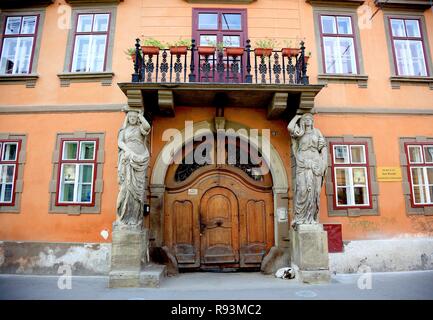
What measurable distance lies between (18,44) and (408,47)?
10.2 metres

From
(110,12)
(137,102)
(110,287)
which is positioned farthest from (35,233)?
(110,12)

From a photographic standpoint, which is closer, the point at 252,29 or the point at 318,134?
the point at 318,134

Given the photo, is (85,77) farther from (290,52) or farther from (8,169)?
(290,52)

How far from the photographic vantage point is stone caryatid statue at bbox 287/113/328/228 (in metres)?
5.77

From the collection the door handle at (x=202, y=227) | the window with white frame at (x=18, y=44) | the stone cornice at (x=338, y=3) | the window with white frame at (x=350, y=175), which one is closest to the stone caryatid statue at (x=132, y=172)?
the door handle at (x=202, y=227)

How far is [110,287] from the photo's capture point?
526 centimetres

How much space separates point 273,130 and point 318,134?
1.12 metres

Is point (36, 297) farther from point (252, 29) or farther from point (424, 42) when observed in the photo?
point (424, 42)

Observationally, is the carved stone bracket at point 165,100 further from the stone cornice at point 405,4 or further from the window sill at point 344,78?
the stone cornice at point 405,4

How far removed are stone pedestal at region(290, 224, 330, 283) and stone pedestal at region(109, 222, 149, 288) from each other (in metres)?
3.16

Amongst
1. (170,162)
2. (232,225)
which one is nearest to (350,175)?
(232,225)

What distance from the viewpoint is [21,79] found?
700 cm

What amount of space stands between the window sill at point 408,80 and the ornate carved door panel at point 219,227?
4.94m

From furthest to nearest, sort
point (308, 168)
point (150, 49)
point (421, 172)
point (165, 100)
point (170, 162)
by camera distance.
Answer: point (421, 172)
point (170, 162)
point (150, 49)
point (165, 100)
point (308, 168)
